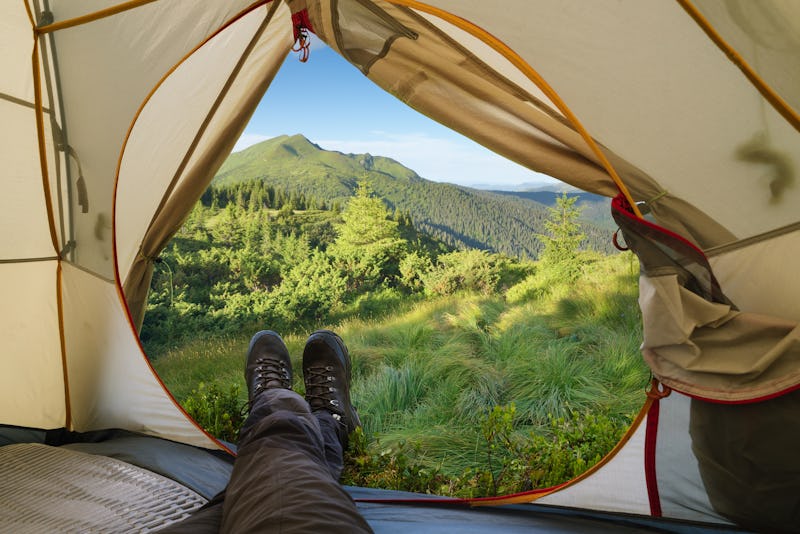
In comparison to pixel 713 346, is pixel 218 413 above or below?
below

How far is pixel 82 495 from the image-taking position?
1.31 metres

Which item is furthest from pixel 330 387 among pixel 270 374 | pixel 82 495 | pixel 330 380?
pixel 82 495

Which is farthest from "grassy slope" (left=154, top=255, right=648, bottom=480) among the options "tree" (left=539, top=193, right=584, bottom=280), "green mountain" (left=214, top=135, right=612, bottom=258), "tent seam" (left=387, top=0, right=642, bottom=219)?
"tent seam" (left=387, top=0, right=642, bottom=219)

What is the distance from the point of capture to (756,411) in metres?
0.93

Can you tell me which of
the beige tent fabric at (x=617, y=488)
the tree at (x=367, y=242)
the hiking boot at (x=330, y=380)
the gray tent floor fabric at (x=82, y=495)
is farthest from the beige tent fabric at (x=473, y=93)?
the tree at (x=367, y=242)

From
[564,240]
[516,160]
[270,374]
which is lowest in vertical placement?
[270,374]

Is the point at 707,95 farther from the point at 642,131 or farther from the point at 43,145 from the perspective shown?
the point at 43,145

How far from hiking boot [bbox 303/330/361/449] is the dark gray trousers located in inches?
17.8

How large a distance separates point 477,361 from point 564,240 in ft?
4.83

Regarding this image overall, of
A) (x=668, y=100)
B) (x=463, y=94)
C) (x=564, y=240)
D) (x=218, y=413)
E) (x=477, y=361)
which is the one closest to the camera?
(x=668, y=100)

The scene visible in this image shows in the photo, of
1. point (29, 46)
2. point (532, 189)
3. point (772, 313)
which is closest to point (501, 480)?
point (772, 313)

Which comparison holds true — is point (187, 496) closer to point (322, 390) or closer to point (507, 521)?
point (322, 390)

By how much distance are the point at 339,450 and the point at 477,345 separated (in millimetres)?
1786

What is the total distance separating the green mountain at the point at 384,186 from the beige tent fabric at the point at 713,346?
12.0ft
